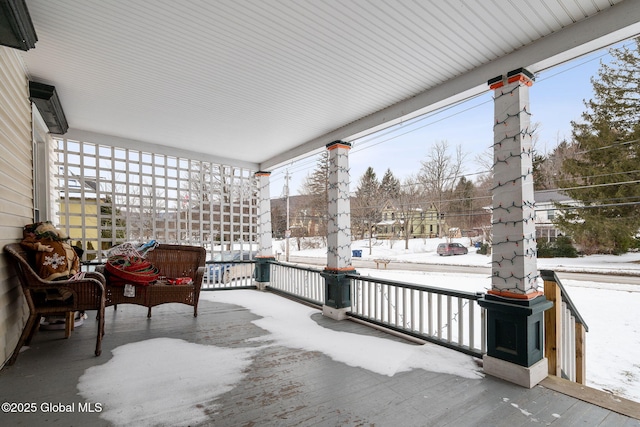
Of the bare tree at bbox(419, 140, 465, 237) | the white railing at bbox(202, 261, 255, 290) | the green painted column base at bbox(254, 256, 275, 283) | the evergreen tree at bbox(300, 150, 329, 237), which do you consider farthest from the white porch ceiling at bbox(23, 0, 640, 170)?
the evergreen tree at bbox(300, 150, 329, 237)

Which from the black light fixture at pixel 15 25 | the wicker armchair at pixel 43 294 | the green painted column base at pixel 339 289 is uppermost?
the black light fixture at pixel 15 25

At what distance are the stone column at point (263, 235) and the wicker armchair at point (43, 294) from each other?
361 cm

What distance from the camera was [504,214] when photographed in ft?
7.98

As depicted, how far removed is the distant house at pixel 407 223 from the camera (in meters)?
19.2

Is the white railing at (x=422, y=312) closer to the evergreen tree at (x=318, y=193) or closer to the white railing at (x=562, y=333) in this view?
the white railing at (x=562, y=333)

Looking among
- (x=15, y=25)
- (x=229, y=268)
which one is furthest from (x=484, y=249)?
(x=15, y=25)

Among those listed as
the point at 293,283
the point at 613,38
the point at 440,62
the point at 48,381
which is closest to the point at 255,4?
the point at 440,62

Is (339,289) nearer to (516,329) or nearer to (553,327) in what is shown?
(516,329)

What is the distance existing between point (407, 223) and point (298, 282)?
15704mm

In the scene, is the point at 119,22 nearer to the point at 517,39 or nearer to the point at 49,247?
the point at 49,247

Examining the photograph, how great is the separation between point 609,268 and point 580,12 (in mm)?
11013

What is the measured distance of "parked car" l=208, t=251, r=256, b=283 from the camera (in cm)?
617

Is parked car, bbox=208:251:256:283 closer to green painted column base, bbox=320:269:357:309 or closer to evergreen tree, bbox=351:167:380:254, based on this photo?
green painted column base, bbox=320:269:357:309

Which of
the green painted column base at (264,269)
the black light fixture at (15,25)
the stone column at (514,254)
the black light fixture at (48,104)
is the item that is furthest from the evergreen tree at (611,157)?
the black light fixture at (48,104)
